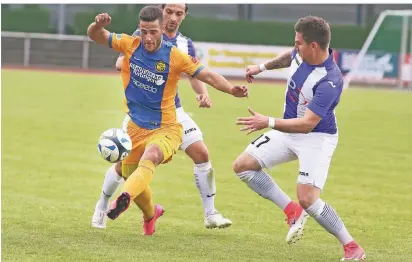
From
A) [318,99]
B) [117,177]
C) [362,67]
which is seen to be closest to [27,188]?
[117,177]

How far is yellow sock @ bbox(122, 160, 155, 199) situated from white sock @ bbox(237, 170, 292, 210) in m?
0.91

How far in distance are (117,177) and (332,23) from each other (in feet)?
116

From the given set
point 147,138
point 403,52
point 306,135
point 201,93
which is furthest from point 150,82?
point 403,52

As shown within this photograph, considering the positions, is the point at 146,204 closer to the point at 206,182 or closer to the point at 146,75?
the point at 206,182

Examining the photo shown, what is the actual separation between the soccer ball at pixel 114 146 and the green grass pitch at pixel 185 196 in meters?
0.74

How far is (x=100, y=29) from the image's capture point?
8422 millimetres

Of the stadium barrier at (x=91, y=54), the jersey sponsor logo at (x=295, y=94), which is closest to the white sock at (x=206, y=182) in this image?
the jersey sponsor logo at (x=295, y=94)

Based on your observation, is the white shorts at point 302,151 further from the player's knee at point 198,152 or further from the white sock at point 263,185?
the player's knee at point 198,152

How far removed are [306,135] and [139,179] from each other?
1.46 meters

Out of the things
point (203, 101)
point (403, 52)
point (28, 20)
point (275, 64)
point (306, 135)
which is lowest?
point (28, 20)

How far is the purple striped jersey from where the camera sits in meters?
7.73

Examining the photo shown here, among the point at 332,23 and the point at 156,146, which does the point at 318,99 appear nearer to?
the point at 156,146

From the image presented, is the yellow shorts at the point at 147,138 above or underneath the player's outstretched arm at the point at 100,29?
underneath

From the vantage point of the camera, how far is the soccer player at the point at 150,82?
8336 mm
